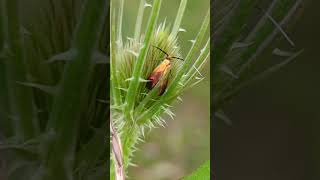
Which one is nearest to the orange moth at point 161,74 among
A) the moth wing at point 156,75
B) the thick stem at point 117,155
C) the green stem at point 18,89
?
the moth wing at point 156,75

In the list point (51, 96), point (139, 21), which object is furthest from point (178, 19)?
A: point (51, 96)
